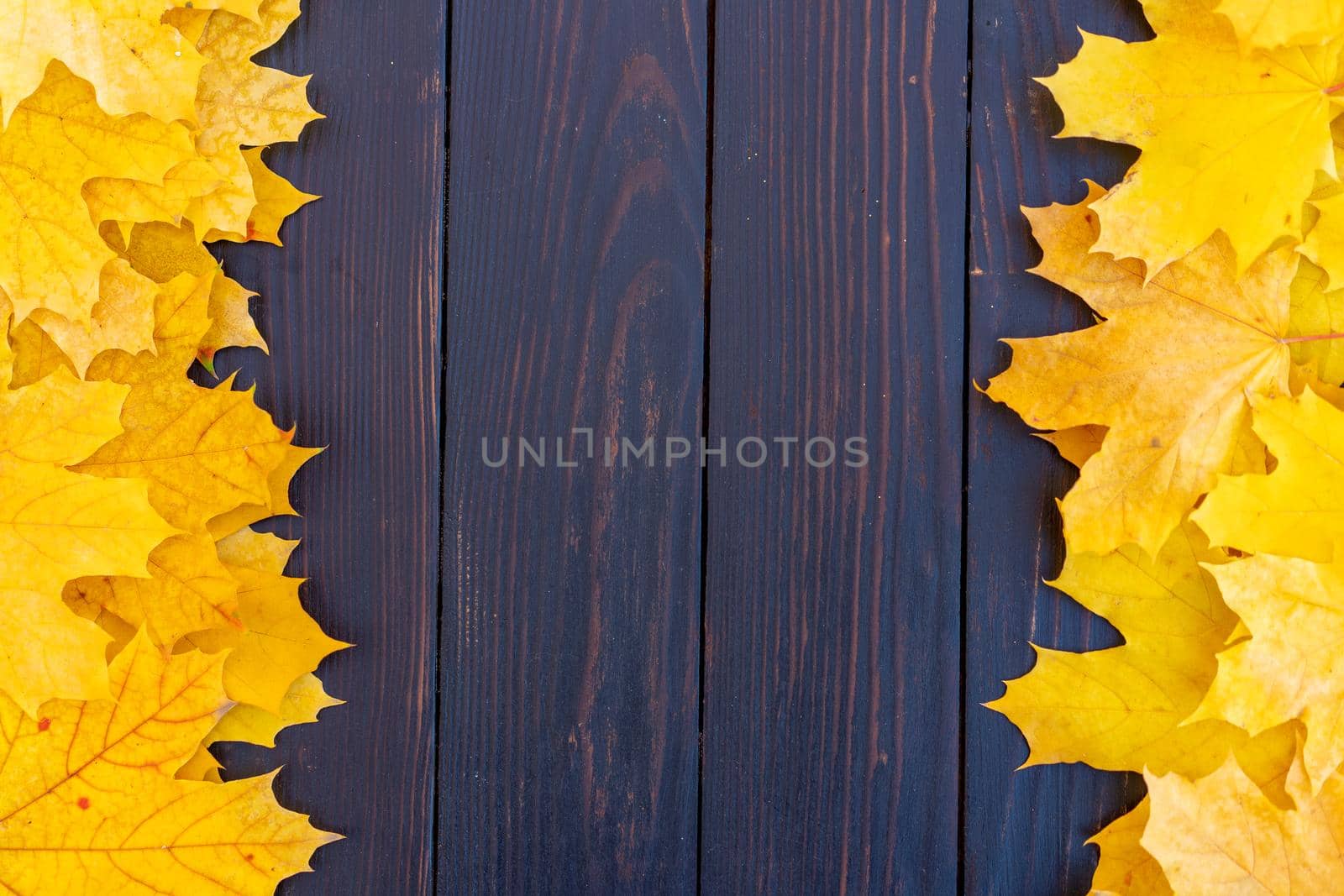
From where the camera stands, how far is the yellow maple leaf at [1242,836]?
2.30 ft

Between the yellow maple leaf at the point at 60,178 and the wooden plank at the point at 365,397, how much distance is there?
0.34 ft

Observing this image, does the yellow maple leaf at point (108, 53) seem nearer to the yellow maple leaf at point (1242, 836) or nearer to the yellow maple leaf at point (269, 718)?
the yellow maple leaf at point (269, 718)

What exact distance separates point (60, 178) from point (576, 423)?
453 mm

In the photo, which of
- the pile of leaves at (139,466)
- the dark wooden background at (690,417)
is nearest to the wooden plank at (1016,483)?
the dark wooden background at (690,417)

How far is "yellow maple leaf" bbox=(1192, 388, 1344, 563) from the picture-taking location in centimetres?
70

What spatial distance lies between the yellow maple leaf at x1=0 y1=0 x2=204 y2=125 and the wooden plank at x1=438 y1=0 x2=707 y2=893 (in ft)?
0.71

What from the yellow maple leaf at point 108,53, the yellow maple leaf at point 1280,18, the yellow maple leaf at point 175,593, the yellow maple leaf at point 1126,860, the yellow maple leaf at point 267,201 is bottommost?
the yellow maple leaf at point 1126,860

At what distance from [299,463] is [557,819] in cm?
38

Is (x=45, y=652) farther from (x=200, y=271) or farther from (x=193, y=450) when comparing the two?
(x=200, y=271)

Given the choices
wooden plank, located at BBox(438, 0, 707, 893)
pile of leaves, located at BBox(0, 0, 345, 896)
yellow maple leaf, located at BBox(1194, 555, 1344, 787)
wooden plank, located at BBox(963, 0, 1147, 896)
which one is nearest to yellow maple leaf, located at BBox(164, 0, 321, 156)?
pile of leaves, located at BBox(0, 0, 345, 896)

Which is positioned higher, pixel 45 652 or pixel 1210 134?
pixel 1210 134

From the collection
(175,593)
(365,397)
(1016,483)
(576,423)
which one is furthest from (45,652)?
(1016,483)

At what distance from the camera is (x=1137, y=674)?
77 cm

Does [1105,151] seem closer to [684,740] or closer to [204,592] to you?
[684,740]
